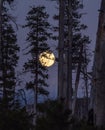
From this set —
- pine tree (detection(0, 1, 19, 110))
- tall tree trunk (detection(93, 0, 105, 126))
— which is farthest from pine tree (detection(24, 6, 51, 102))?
tall tree trunk (detection(93, 0, 105, 126))

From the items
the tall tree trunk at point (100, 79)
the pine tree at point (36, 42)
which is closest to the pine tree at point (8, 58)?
the pine tree at point (36, 42)

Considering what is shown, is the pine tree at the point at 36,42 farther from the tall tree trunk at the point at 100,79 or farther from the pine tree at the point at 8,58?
the tall tree trunk at the point at 100,79

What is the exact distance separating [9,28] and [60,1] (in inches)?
627

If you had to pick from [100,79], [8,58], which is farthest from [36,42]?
[100,79]

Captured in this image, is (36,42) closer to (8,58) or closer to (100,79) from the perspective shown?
(8,58)

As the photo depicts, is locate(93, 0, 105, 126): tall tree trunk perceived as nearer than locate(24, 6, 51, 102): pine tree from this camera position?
Yes

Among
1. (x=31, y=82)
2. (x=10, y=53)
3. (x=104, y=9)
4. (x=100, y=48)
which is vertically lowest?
(x=31, y=82)

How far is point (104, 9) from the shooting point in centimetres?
729

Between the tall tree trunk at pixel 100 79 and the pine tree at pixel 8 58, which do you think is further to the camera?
the pine tree at pixel 8 58

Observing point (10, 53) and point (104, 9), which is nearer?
point (104, 9)

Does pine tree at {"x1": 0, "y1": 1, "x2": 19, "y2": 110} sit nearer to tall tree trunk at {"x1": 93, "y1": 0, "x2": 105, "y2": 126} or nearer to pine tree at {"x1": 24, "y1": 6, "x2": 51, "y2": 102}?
pine tree at {"x1": 24, "y1": 6, "x2": 51, "y2": 102}

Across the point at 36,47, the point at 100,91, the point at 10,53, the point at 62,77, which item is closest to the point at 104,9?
the point at 100,91

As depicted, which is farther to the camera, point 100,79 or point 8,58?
point 8,58

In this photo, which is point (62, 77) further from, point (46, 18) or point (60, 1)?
point (46, 18)
